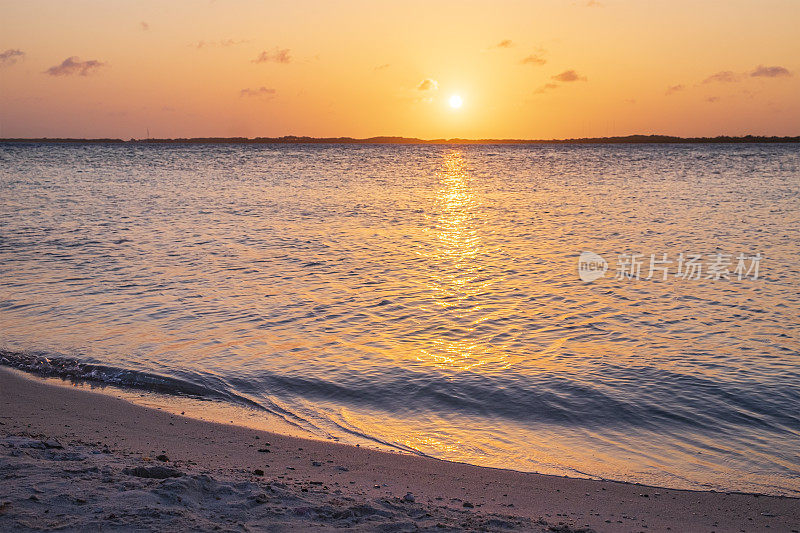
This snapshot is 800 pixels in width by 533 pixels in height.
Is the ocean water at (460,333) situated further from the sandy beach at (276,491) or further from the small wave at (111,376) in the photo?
the sandy beach at (276,491)

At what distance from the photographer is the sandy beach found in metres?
4.53

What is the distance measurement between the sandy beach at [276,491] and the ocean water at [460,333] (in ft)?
1.81

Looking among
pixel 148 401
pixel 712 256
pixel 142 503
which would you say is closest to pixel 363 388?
pixel 148 401

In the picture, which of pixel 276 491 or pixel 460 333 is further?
pixel 460 333

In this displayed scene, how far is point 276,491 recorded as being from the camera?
5113mm

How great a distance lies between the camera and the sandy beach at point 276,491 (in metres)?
4.53

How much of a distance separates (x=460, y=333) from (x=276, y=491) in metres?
6.52

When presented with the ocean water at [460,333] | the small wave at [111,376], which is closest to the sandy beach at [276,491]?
the ocean water at [460,333]

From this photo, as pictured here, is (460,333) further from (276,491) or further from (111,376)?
(276,491)

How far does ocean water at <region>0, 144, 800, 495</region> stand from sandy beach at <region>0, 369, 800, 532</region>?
552 mm

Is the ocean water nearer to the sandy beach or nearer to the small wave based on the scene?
the small wave

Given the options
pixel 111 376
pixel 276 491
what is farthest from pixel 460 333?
pixel 276 491

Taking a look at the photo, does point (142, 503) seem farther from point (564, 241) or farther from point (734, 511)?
point (564, 241)

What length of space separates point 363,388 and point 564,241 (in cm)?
1494
